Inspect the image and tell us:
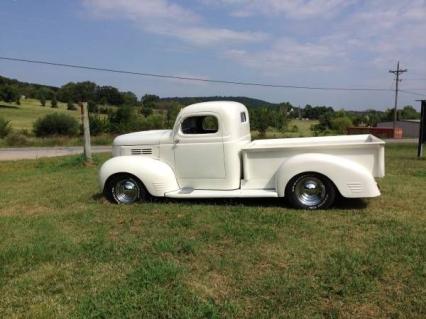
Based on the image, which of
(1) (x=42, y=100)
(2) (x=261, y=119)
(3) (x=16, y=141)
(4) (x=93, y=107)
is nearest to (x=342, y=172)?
(3) (x=16, y=141)

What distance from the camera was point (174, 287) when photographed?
4.39 m

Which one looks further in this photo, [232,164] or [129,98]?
[129,98]

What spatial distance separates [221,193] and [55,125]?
57.4m

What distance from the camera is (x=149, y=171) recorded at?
25.6ft

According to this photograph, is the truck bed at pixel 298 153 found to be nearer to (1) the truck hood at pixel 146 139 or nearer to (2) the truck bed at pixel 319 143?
(2) the truck bed at pixel 319 143

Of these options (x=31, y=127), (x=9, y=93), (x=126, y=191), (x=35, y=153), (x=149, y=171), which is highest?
(x=9, y=93)

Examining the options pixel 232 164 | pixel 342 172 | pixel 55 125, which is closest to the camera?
pixel 342 172

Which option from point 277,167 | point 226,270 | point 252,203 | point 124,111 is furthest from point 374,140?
point 124,111

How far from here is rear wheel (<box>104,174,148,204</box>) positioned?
8.02m

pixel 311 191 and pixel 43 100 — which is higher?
pixel 43 100

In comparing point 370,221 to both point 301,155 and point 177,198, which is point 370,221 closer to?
point 301,155

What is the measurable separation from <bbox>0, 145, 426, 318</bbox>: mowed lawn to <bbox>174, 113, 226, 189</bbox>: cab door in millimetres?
403

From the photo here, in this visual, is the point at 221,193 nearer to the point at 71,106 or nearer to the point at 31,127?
the point at 31,127

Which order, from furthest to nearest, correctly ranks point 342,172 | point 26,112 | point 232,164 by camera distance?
point 26,112 → point 232,164 → point 342,172
